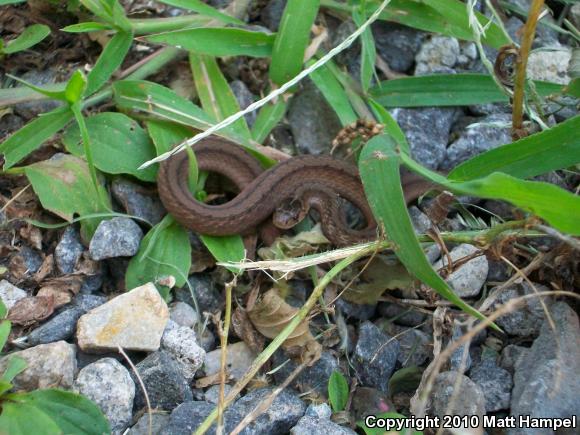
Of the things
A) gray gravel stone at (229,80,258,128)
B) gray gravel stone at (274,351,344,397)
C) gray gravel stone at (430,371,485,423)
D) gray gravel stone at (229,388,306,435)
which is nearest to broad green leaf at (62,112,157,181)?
gray gravel stone at (229,80,258,128)

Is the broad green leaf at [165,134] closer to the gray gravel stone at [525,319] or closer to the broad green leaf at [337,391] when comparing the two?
the broad green leaf at [337,391]

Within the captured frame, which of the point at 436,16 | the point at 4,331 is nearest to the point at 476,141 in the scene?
the point at 436,16

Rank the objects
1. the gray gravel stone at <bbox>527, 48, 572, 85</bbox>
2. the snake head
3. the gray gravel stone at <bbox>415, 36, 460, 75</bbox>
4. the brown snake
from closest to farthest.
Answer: the brown snake → the snake head → the gray gravel stone at <bbox>527, 48, 572, 85</bbox> → the gray gravel stone at <bbox>415, 36, 460, 75</bbox>

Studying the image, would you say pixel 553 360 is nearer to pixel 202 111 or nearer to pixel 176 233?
pixel 176 233

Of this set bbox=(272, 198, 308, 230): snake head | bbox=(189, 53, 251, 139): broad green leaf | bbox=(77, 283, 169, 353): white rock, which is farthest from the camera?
bbox=(189, 53, 251, 139): broad green leaf

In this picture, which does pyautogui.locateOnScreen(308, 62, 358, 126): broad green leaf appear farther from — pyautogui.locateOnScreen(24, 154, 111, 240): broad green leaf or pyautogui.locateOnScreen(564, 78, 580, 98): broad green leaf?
pyautogui.locateOnScreen(24, 154, 111, 240): broad green leaf

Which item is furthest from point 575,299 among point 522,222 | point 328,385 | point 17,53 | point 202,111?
point 17,53

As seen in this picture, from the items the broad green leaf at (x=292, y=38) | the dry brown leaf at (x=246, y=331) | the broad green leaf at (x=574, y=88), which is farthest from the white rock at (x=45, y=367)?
the broad green leaf at (x=574, y=88)

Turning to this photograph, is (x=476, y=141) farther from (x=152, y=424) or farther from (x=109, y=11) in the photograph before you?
(x=152, y=424)
